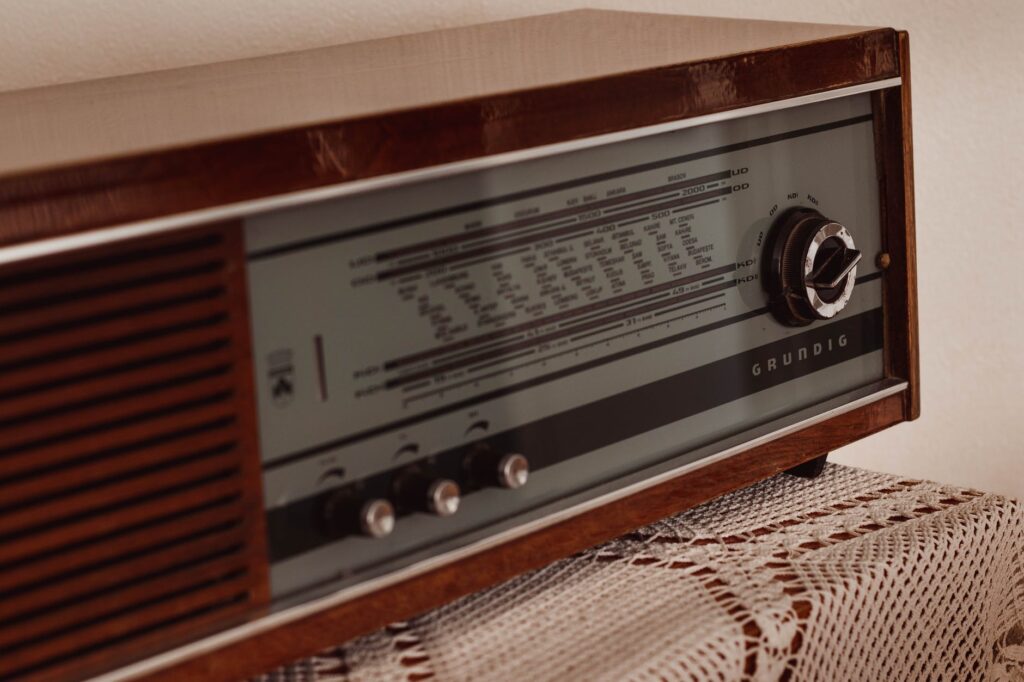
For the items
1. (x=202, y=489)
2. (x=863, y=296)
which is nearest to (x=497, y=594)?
(x=202, y=489)

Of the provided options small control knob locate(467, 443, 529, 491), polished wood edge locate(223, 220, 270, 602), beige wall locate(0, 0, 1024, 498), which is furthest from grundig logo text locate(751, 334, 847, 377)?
beige wall locate(0, 0, 1024, 498)

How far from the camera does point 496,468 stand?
25.8 inches

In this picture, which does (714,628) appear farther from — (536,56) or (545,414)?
(536,56)

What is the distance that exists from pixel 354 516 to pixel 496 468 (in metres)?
0.09

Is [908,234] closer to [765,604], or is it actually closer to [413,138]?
[765,604]

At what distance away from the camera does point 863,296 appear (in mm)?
847

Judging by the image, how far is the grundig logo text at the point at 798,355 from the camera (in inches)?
31.3

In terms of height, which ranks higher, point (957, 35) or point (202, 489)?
point (957, 35)

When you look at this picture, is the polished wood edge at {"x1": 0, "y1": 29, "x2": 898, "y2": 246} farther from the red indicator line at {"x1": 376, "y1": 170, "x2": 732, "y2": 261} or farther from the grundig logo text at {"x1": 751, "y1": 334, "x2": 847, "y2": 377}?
the grundig logo text at {"x1": 751, "y1": 334, "x2": 847, "y2": 377}

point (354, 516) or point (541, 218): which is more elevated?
point (541, 218)

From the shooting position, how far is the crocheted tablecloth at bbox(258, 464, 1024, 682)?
0.66m

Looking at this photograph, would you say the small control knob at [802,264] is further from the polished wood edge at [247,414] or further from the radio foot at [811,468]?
the polished wood edge at [247,414]

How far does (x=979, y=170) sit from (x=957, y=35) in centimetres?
18

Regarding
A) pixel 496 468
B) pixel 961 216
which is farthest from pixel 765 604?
pixel 961 216
